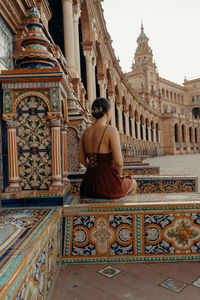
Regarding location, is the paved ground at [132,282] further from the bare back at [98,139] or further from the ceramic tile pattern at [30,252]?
the bare back at [98,139]

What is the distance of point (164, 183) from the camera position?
17.2 feet

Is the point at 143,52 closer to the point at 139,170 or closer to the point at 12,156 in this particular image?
the point at 139,170

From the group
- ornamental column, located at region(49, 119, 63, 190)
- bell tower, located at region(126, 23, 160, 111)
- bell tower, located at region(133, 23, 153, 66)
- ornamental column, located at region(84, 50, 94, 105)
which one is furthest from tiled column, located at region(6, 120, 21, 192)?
bell tower, located at region(133, 23, 153, 66)

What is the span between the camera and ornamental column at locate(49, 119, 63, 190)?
292 centimetres

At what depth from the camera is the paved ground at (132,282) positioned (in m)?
1.93

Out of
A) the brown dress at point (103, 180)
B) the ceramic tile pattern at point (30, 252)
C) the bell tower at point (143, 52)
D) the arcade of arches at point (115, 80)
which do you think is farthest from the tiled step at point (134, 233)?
the bell tower at point (143, 52)

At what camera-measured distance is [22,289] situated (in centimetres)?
142

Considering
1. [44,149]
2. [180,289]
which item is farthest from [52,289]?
[44,149]

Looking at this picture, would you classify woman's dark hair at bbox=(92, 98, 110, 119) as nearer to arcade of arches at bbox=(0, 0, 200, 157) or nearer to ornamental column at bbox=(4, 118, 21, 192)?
ornamental column at bbox=(4, 118, 21, 192)

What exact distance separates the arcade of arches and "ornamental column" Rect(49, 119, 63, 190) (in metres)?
1.22

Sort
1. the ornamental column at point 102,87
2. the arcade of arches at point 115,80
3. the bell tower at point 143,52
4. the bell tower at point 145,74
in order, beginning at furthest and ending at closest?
the bell tower at point 143,52 < the bell tower at point 145,74 < the ornamental column at point 102,87 < the arcade of arches at point 115,80

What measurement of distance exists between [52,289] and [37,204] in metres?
1.05

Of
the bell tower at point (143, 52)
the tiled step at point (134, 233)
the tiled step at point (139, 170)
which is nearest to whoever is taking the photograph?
the tiled step at point (134, 233)

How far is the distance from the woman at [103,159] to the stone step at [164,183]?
195cm
